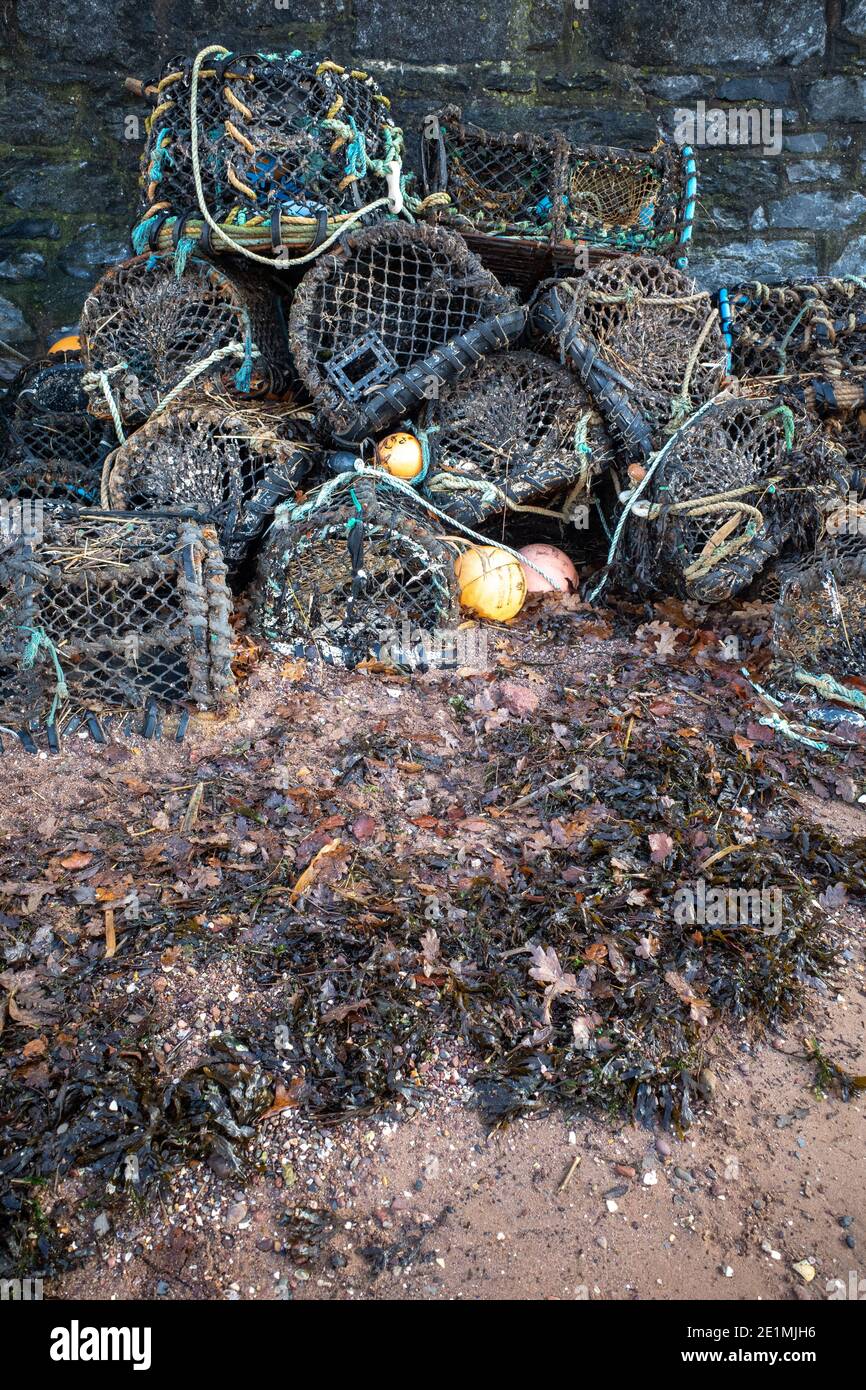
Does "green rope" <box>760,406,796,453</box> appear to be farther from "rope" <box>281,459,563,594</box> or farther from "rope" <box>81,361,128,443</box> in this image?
"rope" <box>81,361,128,443</box>

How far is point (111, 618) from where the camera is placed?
388 cm

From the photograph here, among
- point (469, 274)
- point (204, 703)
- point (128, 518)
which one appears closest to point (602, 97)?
point (469, 274)

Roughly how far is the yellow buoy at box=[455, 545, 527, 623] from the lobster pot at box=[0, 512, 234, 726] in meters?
1.25

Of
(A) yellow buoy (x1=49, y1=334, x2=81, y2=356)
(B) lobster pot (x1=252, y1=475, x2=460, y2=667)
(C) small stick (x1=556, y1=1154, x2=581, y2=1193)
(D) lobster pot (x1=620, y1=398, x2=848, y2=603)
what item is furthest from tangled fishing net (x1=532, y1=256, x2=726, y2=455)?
(C) small stick (x1=556, y1=1154, x2=581, y2=1193)

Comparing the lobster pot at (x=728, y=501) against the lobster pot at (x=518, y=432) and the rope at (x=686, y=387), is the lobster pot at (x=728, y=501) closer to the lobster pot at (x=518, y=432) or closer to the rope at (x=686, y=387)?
the rope at (x=686, y=387)

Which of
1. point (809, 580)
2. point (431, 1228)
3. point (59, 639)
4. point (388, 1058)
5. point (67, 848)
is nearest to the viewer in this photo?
point (431, 1228)

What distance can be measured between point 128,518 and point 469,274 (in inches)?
81.1

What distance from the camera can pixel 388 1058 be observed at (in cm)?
256

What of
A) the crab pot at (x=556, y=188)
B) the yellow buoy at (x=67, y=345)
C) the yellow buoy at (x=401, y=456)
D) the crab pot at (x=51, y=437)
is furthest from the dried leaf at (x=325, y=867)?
the yellow buoy at (x=67, y=345)

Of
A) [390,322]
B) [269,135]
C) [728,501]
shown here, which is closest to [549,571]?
[728,501]

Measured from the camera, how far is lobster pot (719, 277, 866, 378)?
5129 mm

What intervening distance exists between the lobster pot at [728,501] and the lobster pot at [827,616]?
0.28 meters

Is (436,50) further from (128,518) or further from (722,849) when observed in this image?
(722,849)

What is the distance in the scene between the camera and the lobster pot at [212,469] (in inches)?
175
